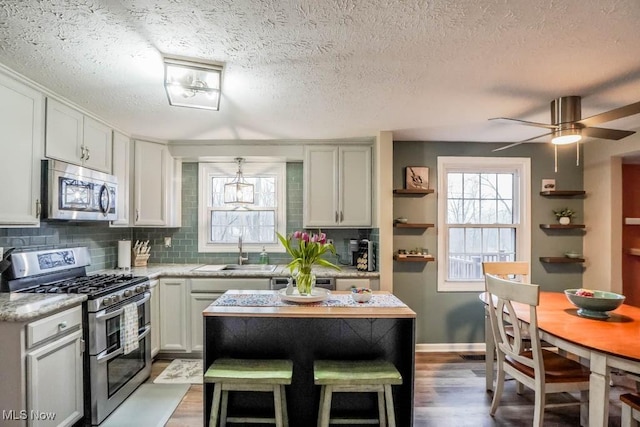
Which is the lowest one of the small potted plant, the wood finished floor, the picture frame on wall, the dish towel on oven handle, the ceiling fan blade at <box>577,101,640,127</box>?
the wood finished floor

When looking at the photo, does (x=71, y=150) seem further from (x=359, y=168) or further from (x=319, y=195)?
(x=359, y=168)

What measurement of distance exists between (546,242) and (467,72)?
271 cm

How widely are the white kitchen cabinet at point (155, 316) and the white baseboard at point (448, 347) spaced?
271 centimetres

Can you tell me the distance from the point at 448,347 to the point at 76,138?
13.3 feet

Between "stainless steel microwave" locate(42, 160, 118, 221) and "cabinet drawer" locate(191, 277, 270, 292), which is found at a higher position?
"stainless steel microwave" locate(42, 160, 118, 221)

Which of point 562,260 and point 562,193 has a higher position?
point 562,193

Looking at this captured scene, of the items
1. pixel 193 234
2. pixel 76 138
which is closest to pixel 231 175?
pixel 193 234

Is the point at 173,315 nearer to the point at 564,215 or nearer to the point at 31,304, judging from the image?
the point at 31,304

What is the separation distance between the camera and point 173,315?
10.8 feet

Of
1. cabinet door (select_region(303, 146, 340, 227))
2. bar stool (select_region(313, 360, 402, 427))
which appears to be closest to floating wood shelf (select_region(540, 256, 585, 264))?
cabinet door (select_region(303, 146, 340, 227))

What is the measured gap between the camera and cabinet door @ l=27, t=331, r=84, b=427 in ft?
5.92

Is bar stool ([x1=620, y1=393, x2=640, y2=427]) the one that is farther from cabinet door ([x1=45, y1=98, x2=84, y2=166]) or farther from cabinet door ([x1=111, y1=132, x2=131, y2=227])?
cabinet door ([x1=111, y1=132, x2=131, y2=227])

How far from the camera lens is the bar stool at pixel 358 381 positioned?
5.89ft

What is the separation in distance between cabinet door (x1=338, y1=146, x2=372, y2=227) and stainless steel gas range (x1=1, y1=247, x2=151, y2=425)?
2053mm
